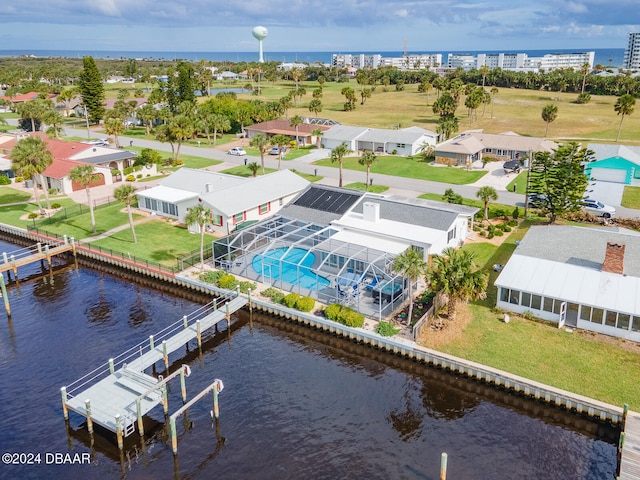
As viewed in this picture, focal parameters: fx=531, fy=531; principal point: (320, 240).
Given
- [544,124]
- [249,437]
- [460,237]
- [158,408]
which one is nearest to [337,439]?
[249,437]

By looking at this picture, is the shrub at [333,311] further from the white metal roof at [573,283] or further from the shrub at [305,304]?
the white metal roof at [573,283]

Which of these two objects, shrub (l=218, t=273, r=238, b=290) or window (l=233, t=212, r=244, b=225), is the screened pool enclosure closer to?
shrub (l=218, t=273, r=238, b=290)

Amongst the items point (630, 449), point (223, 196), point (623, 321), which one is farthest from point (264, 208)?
point (630, 449)

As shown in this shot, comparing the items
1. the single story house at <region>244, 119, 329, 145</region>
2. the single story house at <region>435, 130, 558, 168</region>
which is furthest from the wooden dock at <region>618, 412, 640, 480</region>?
the single story house at <region>244, 119, 329, 145</region>

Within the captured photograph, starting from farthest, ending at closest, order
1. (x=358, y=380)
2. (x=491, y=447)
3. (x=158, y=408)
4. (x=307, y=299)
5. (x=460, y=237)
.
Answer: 1. (x=460, y=237)
2. (x=307, y=299)
3. (x=358, y=380)
4. (x=158, y=408)
5. (x=491, y=447)

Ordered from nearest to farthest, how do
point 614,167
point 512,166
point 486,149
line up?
point 614,167
point 512,166
point 486,149

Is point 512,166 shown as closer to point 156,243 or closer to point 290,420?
point 156,243

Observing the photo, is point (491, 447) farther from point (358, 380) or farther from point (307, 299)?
point (307, 299)
